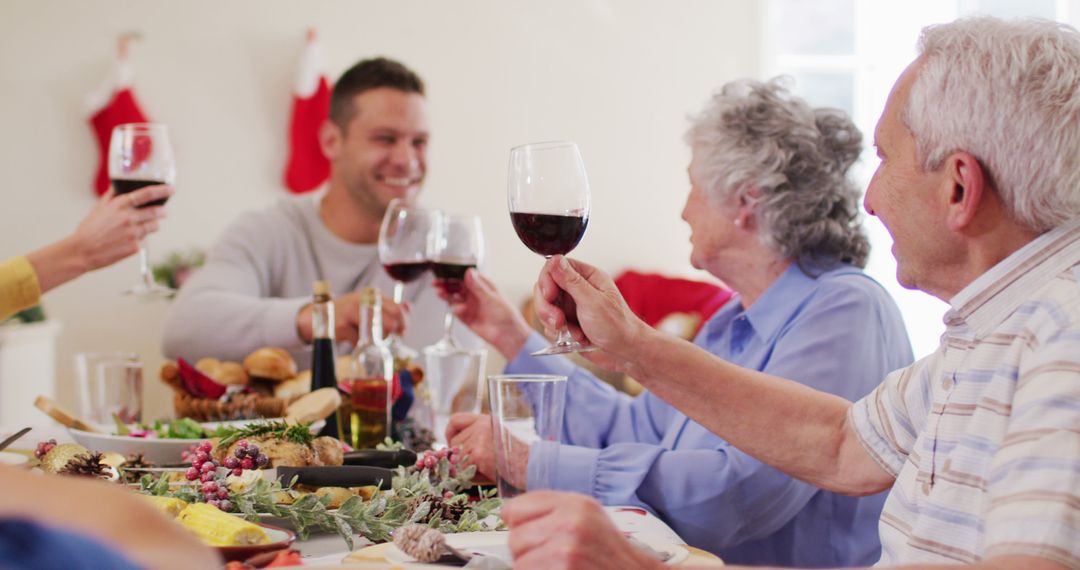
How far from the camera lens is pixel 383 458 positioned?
1.38m

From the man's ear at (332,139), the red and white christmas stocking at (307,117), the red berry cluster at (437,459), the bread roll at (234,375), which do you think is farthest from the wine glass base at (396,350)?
the red and white christmas stocking at (307,117)

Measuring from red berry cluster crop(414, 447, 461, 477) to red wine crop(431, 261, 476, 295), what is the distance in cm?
72

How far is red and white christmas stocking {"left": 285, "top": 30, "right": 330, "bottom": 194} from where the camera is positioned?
488 cm

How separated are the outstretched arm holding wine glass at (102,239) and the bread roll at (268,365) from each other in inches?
13.8

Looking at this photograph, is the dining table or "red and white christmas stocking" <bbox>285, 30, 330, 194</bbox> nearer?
the dining table

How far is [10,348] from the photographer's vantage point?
151 inches

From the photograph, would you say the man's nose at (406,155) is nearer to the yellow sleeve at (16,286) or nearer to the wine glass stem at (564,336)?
the yellow sleeve at (16,286)

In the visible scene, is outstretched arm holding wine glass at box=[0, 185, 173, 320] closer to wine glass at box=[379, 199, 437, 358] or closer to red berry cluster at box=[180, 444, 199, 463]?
wine glass at box=[379, 199, 437, 358]

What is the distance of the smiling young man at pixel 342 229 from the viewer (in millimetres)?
2891

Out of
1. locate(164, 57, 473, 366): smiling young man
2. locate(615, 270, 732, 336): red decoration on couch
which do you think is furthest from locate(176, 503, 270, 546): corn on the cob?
locate(615, 270, 732, 336): red decoration on couch

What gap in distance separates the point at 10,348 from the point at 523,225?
320cm

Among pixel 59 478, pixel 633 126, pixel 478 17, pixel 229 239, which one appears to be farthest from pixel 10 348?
pixel 59 478

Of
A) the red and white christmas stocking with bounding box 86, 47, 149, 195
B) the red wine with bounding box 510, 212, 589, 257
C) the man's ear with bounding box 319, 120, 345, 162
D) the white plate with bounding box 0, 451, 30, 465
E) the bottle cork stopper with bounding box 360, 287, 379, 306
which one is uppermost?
the red and white christmas stocking with bounding box 86, 47, 149, 195

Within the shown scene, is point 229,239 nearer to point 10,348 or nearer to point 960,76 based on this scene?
point 10,348
